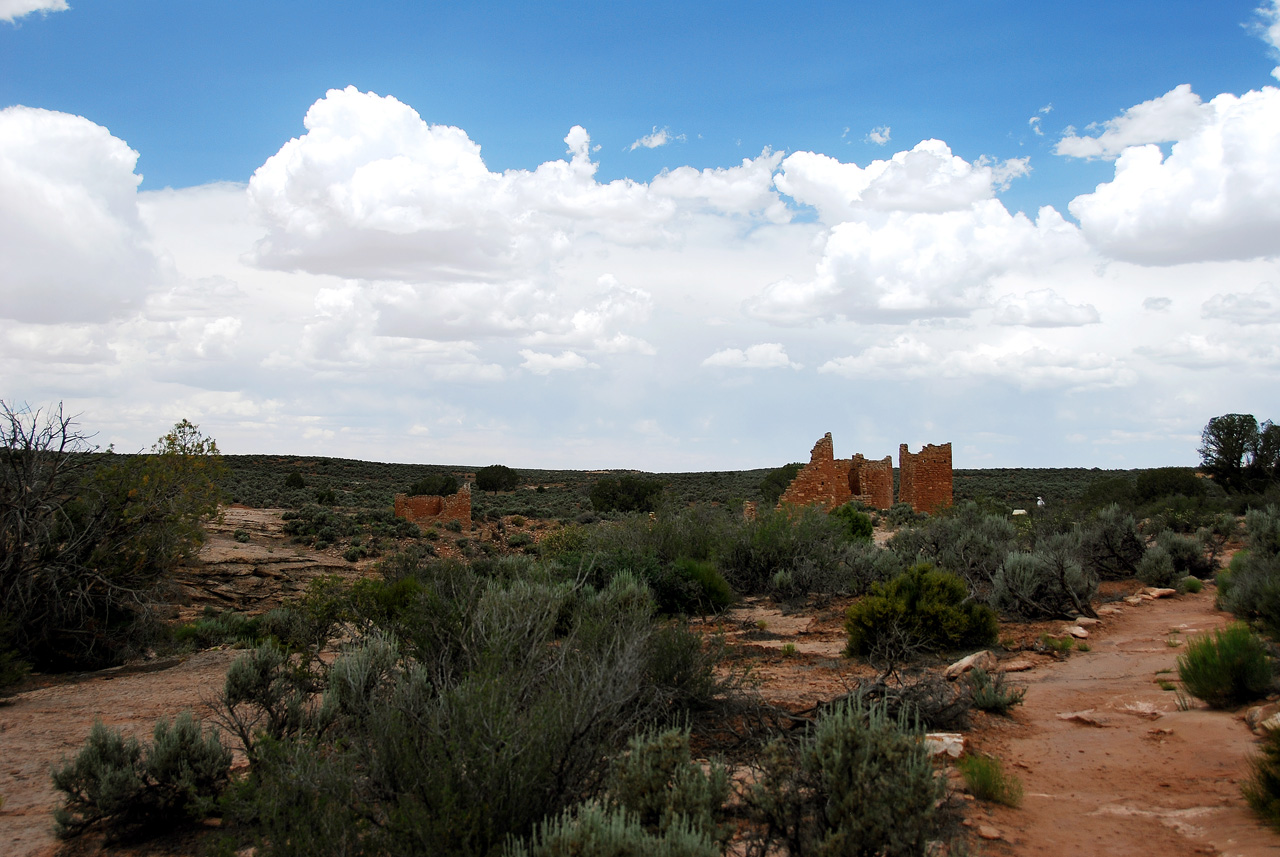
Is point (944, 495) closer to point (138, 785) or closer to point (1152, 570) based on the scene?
point (1152, 570)

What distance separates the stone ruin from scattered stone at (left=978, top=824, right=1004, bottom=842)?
46.3ft

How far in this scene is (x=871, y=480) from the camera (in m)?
31.7

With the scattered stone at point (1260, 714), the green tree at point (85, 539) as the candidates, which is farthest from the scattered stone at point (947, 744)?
the green tree at point (85, 539)

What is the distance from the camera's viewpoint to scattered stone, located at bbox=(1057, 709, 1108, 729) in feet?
18.6

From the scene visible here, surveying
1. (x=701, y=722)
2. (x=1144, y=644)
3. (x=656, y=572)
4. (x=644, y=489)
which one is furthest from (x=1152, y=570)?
(x=644, y=489)

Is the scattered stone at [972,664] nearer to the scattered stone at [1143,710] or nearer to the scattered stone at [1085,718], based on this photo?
the scattered stone at [1085,718]

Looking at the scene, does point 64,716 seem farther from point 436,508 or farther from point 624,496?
point 624,496

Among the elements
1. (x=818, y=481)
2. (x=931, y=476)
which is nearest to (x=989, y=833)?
(x=818, y=481)

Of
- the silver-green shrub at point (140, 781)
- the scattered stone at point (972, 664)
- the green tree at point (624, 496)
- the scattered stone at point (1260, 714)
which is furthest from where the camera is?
the green tree at point (624, 496)

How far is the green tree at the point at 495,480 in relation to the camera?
4650cm

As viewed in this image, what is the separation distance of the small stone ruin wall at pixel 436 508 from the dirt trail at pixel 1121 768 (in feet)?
67.3

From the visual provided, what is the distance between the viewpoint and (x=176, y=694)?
7.35 m

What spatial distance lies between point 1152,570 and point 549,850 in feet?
40.9

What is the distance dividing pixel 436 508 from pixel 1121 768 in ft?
76.4
